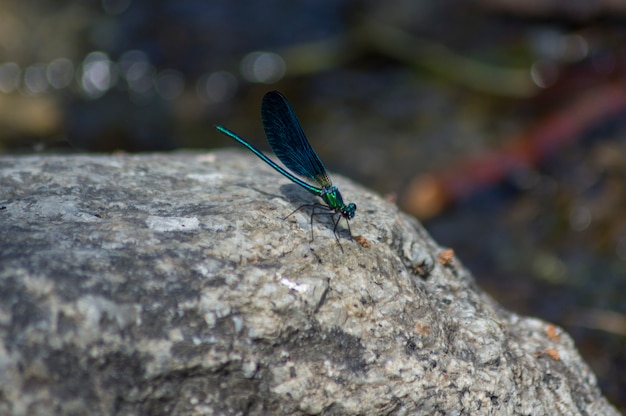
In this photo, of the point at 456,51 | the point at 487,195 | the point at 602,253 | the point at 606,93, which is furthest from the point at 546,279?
the point at 456,51

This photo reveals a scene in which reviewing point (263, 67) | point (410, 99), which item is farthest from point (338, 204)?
point (263, 67)

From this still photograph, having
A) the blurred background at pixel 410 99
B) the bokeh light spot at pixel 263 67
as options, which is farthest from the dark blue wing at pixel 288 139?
the bokeh light spot at pixel 263 67

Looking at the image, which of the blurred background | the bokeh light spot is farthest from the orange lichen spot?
the bokeh light spot

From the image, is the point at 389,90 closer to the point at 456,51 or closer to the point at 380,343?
the point at 456,51

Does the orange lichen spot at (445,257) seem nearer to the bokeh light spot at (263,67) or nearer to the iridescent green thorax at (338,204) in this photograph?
the iridescent green thorax at (338,204)

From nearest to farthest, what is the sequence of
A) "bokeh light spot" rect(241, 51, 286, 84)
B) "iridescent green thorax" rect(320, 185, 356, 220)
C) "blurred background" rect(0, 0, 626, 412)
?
"iridescent green thorax" rect(320, 185, 356, 220) → "blurred background" rect(0, 0, 626, 412) → "bokeh light spot" rect(241, 51, 286, 84)

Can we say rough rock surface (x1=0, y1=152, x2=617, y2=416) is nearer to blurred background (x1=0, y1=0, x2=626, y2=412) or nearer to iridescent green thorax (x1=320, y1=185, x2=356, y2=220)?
iridescent green thorax (x1=320, y1=185, x2=356, y2=220)
